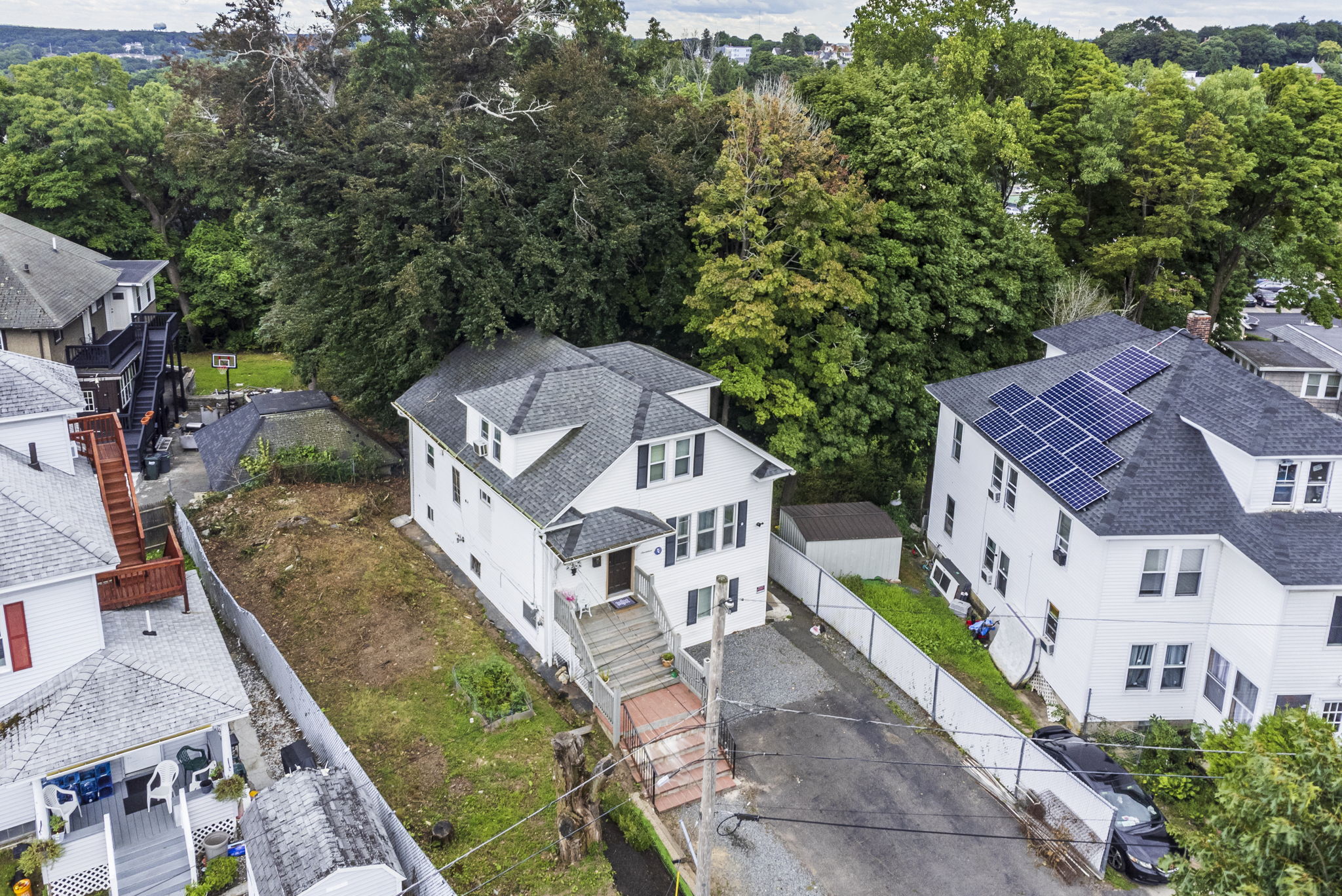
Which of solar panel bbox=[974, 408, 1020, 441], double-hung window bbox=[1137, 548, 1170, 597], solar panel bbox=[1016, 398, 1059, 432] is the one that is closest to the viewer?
double-hung window bbox=[1137, 548, 1170, 597]

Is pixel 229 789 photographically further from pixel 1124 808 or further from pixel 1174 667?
pixel 1174 667

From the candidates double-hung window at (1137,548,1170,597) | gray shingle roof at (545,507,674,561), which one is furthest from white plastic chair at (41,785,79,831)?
double-hung window at (1137,548,1170,597)

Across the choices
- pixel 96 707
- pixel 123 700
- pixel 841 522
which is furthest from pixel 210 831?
pixel 841 522

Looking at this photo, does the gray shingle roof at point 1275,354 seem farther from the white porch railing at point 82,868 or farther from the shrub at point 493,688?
the white porch railing at point 82,868

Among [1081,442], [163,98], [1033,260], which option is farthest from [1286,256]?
[163,98]

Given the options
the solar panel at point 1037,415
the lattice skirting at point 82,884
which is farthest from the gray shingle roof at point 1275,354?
the lattice skirting at point 82,884

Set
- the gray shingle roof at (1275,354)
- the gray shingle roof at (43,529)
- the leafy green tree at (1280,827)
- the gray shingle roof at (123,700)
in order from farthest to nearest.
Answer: the gray shingle roof at (1275,354) → the gray shingle roof at (43,529) → the gray shingle roof at (123,700) → the leafy green tree at (1280,827)

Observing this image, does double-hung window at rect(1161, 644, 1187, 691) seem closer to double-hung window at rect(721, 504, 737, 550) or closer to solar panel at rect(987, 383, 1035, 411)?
solar panel at rect(987, 383, 1035, 411)
